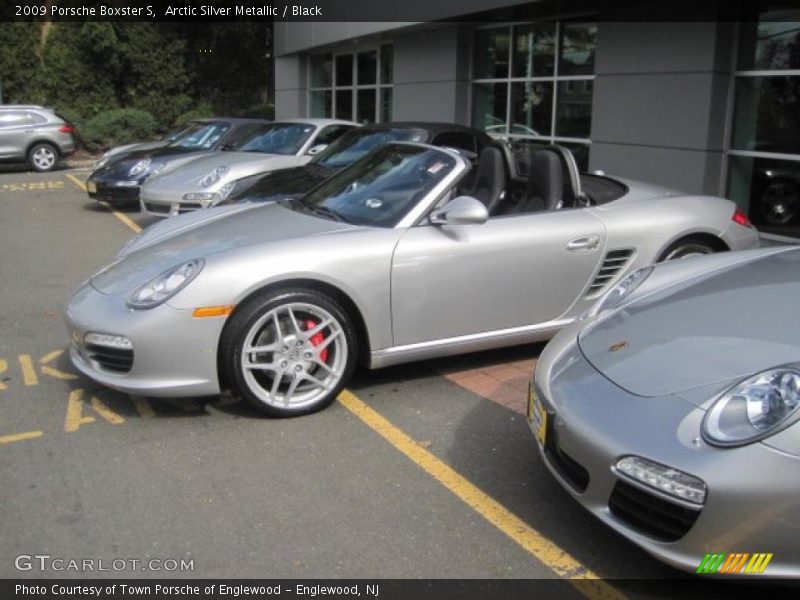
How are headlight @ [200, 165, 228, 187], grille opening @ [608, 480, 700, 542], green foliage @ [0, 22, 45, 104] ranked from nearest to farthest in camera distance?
grille opening @ [608, 480, 700, 542], headlight @ [200, 165, 228, 187], green foliage @ [0, 22, 45, 104]

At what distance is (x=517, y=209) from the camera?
5105mm

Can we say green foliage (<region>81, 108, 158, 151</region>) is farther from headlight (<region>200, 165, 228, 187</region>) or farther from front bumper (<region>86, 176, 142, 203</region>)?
headlight (<region>200, 165, 228, 187</region>)

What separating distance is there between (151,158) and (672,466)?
10605 millimetres

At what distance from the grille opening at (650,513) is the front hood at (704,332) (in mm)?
354

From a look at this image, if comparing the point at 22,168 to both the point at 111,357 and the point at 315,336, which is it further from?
the point at 315,336

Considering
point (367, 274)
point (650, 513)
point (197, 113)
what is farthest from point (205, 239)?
point (197, 113)

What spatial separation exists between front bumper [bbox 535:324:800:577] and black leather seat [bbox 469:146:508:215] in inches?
89.4

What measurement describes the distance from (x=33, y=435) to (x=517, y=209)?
309cm

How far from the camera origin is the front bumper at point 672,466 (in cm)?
232

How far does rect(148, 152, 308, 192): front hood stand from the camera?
9.20 m

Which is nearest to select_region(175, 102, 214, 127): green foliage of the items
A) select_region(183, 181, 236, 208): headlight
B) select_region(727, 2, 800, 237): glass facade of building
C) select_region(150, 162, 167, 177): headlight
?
select_region(150, 162, 167, 177): headlight

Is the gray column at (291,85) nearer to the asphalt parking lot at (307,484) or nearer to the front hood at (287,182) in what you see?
the front hood at (287,182)

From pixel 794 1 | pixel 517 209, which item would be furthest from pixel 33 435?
pixel 794 1

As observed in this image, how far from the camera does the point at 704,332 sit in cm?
293
